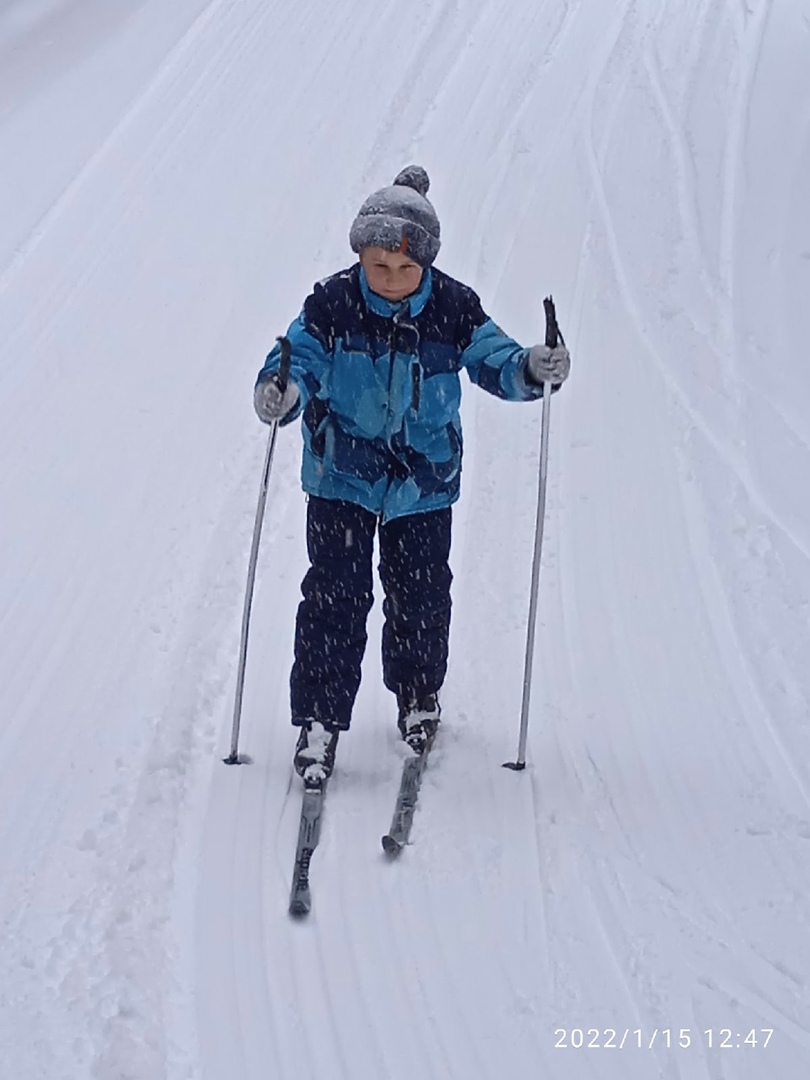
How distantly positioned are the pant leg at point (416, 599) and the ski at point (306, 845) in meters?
0.48

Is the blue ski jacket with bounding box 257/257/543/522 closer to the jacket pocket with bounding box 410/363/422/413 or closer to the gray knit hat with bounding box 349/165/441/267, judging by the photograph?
the jacket pocket with bounding box 410/363/422/413

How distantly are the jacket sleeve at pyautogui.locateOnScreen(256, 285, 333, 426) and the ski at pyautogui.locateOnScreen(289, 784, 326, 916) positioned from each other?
109cm

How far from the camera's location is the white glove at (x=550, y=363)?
12.0 ft

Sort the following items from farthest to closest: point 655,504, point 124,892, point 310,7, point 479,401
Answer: point 310,7
point 479,401
point 655,504
point 124,892

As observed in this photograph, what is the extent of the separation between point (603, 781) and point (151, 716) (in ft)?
4.82

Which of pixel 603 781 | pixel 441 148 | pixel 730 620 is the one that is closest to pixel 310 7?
pixel 441 148

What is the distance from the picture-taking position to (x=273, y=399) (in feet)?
11.8

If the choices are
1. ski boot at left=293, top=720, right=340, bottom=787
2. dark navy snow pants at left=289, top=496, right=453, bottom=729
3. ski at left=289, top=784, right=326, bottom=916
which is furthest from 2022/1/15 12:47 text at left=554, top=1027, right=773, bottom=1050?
dark navy snow pants at left=289, top=496, right=453, bottom=729

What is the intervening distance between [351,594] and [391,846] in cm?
75

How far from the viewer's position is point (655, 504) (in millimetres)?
5832

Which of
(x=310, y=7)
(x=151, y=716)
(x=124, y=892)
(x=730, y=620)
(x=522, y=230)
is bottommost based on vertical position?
(x=124, y=892)

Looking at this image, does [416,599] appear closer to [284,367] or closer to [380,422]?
[380,422]

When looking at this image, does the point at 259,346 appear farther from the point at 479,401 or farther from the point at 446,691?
the point at 446,691

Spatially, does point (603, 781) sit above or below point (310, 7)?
below
